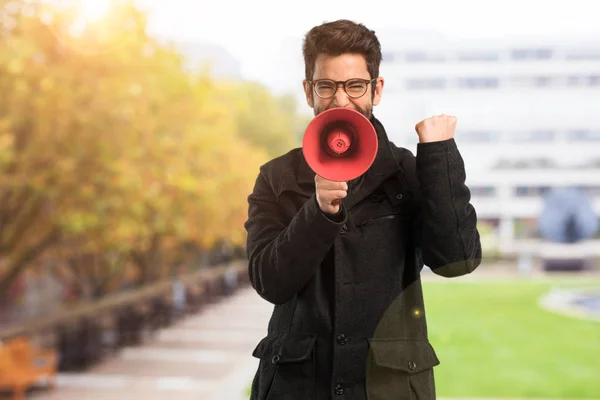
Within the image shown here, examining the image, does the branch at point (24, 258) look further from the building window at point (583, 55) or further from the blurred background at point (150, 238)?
the building window at point (583, 55)

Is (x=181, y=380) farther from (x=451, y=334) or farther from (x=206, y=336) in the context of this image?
(x=451, y=334)

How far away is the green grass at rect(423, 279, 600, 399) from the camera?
33.8 ft

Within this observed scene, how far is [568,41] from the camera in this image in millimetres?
39188

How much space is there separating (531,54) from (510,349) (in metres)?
29.2

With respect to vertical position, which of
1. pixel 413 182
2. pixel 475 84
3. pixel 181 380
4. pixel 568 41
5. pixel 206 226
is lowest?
pixel 181 380

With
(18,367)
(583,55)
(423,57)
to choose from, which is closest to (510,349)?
(18,367)

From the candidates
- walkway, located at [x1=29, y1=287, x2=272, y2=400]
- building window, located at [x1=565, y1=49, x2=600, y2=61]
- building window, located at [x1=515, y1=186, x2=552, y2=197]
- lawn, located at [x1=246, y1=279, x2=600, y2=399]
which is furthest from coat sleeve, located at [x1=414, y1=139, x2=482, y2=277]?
building window, located at [x1=565, y1=49, x2=600, y2=61]

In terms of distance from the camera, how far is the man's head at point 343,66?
4.49 feet

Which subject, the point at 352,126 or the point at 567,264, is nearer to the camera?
the point at 352,126

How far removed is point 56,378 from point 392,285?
10.0 metres

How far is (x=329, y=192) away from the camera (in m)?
1.23

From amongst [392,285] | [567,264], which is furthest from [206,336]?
[567,264]

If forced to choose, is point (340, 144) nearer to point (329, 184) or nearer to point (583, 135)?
point (329, 184)

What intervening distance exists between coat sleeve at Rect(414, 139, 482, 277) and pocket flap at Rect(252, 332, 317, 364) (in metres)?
0.29
